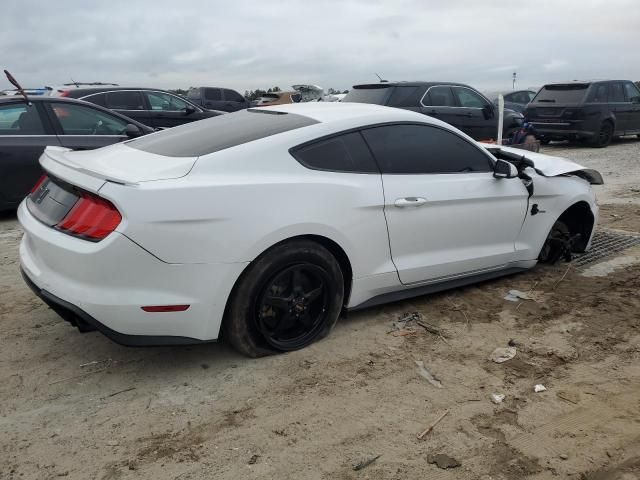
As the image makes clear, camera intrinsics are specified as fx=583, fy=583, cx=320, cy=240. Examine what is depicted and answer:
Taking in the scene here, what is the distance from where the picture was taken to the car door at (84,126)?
6.80m

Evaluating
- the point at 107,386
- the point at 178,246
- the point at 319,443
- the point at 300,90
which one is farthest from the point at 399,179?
the point at 300,90

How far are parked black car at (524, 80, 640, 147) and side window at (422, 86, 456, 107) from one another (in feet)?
14.2

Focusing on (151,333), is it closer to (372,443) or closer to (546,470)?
(372,443)

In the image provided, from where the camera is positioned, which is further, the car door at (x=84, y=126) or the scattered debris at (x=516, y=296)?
the car door at (x=84, y=126)

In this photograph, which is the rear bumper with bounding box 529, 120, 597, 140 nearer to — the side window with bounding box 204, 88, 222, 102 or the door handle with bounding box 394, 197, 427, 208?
the side window with bounding box 204, 88, 222, 102

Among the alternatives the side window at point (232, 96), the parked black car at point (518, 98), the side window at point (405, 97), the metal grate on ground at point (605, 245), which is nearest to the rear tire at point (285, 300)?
the metal grate on ground at point (605, 245)

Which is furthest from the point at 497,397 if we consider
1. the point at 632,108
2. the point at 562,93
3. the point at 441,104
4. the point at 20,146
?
the point at 632,108

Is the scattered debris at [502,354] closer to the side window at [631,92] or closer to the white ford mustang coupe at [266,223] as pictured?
the white ford mustang coupe at [266,223]

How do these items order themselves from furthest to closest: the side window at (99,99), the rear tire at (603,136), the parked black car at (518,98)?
the parked black car at (518,98) → the rear tire at (603,136) → the side window at (99,99)

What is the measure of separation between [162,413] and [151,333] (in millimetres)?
401

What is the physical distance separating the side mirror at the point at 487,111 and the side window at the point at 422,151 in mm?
7884

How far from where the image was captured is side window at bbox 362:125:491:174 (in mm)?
3803

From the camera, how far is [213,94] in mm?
20234

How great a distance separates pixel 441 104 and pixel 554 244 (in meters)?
6.51
